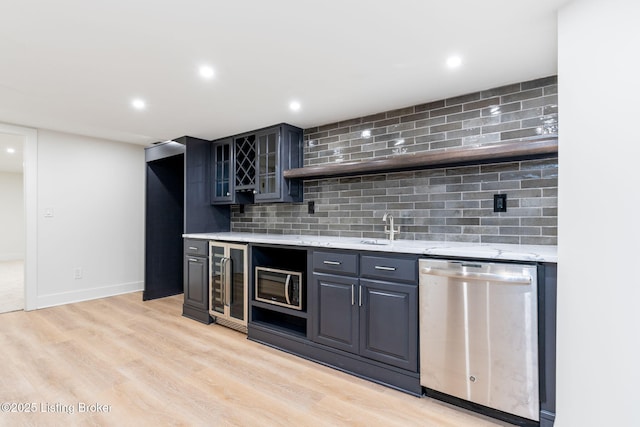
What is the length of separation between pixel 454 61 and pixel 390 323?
188 cm

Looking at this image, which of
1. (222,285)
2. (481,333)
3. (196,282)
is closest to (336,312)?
(481,333)

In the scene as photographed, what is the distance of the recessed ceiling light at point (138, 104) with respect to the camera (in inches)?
115

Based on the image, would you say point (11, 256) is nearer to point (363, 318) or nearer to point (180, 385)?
point (180, 385)

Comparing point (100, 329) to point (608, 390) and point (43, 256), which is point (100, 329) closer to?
point (43, 256)

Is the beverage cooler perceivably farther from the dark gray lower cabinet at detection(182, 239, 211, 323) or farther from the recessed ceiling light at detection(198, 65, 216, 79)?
the recessed ceiling light at detection(198, 65, 216, 79)

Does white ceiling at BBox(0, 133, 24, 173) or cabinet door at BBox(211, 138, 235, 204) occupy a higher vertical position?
white ceiling at BBox(0, 133, 24, 173)

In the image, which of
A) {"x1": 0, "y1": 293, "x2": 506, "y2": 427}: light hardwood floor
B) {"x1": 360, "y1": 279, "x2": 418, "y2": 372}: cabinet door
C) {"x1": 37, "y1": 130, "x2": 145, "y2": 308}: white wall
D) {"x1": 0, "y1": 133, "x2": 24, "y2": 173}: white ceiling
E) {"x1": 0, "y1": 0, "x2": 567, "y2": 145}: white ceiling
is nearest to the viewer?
{"x1": 0, "y1": 0, "x2": 567, "y2": 145}: white ceiling

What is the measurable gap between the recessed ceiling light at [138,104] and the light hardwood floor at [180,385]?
7.48 ft

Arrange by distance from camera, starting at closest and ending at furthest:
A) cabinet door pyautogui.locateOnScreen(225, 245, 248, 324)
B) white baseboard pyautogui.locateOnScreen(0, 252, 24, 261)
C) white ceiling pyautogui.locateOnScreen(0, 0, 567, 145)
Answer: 1. white ceiling pyautogui.locateOnScreen(0, 0, 567, 145)
2. cabinet door pyautogui.locateOnScreen(225, 245, 248, 324)
3. white baseboard pyautogui.locateOnScreen(0, 252, 24, 261)

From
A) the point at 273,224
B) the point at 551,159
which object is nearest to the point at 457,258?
the point at 551,159

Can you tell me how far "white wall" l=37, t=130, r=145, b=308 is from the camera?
417 centimetres

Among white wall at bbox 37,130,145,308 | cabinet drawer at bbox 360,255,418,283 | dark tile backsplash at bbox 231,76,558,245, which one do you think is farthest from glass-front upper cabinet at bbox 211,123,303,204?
white wall at bbox 37,130,145,308

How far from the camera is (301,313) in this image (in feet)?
9.41

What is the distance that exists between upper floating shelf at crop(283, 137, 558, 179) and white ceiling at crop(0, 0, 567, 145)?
0.54 m
